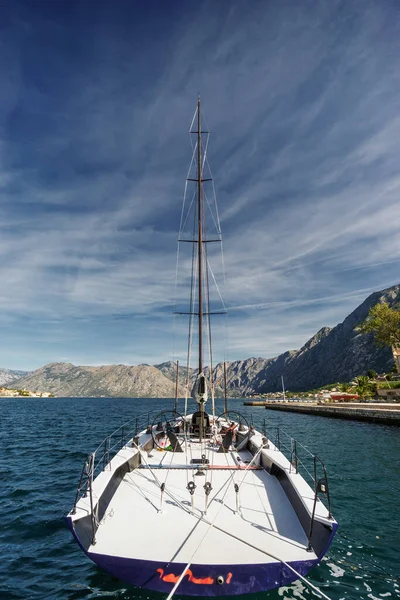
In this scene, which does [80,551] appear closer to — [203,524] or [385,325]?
[203,524]

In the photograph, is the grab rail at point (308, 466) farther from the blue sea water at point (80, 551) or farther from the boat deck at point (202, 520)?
the blue sea water at point (80, 551)

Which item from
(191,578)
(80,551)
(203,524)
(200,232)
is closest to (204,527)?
(203,524)

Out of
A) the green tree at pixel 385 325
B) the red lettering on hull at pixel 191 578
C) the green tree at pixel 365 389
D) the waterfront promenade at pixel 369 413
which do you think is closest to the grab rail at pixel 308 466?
the red lettering on hull at pixel 191 578

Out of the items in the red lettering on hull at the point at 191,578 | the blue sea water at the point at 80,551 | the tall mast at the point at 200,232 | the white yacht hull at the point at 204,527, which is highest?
the tall mast at the point at 200,232

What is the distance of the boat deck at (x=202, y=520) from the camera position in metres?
5.75

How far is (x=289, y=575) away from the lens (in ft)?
18.0

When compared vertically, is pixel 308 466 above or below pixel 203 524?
below

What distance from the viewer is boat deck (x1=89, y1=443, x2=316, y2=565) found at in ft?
18.9

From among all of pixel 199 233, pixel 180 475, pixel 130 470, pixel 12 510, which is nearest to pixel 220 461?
pixel 180 475

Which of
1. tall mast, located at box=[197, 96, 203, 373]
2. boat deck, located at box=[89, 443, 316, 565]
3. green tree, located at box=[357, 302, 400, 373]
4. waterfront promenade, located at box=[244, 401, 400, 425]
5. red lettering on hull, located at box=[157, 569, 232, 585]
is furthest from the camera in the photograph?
green tree, located at box=[357, 302, 400, 373]

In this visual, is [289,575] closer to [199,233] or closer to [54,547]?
[54,547]

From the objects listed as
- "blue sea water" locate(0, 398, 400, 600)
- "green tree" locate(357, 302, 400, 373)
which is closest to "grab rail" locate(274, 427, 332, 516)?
"blue sea water" locate(0, 398, 400, 600)

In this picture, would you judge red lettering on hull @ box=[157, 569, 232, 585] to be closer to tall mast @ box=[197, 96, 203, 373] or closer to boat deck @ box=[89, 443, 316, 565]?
boat deck @ box=[89, 443, 316, 565]

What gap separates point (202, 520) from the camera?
6910 millimetres
